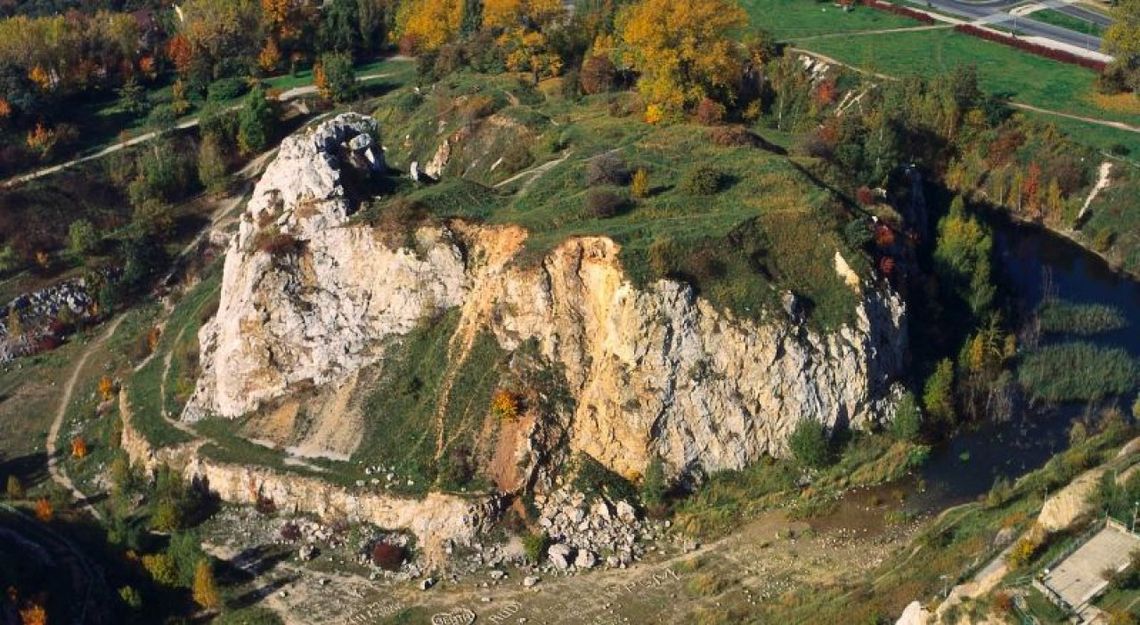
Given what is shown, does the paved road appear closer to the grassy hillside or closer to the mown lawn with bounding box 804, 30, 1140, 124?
the mown lawn with bounding box 804, 30, 1140, 124

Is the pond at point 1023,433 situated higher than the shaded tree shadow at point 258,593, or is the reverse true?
the pond at point 1023,433

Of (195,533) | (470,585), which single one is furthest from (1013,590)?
(195,533)

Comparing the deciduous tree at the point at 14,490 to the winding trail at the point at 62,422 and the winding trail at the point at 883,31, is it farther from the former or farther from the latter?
the winding trail at the point at 883,31

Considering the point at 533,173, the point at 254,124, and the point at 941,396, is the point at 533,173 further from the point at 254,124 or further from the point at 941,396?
the point at 254,124

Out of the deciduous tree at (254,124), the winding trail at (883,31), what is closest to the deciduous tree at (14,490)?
the deciduous tree at (254,124)

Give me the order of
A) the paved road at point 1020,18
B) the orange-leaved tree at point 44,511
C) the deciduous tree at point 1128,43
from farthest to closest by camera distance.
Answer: the paved road at point 1020,18
the deciduous tree at point 1128,43
the orange-leaved tree at point 44,511

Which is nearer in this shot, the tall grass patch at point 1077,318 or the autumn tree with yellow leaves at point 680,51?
the tall grass patch at point 1077,318

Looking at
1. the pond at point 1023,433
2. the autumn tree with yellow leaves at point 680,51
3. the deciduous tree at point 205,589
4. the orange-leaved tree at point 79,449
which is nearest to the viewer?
the deciduous tree at point 205,589
